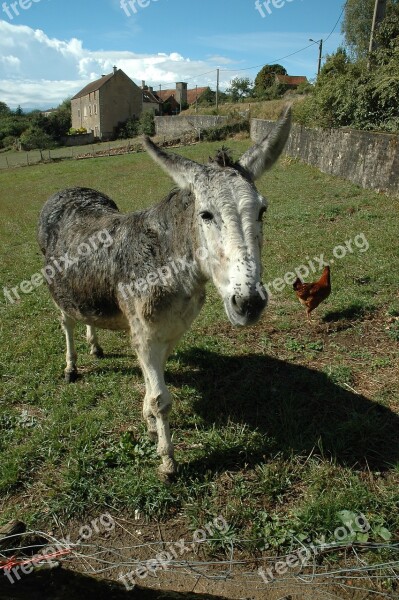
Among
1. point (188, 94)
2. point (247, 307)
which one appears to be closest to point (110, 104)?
point (188, 94)

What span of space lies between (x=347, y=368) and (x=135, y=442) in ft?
8.34

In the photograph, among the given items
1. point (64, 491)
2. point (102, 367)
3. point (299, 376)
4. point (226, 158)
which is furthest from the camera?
point (102, 367)

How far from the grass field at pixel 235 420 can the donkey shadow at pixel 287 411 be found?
0.02 metres

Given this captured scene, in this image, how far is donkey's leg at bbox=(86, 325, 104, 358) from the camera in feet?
18.7

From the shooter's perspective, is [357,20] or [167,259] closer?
[167,259]

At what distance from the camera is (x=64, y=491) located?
3504 millimetres

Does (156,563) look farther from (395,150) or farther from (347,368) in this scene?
(395,150)

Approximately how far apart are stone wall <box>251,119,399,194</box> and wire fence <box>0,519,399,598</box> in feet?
28.0

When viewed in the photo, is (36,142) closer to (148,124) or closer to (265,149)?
(148,124)

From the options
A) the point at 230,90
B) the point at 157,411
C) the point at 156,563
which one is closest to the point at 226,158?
the point at 157,411

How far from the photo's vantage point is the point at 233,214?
2754mm

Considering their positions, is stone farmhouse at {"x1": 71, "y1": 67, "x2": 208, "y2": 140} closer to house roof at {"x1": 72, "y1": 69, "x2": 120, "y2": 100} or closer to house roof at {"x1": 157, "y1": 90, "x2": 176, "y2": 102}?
house roof at {"x1": 72, "y1": 69, "x2": 120, "y2": 100}

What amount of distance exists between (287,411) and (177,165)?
2.57 m

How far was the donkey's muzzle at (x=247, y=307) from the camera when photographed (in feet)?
8.57
